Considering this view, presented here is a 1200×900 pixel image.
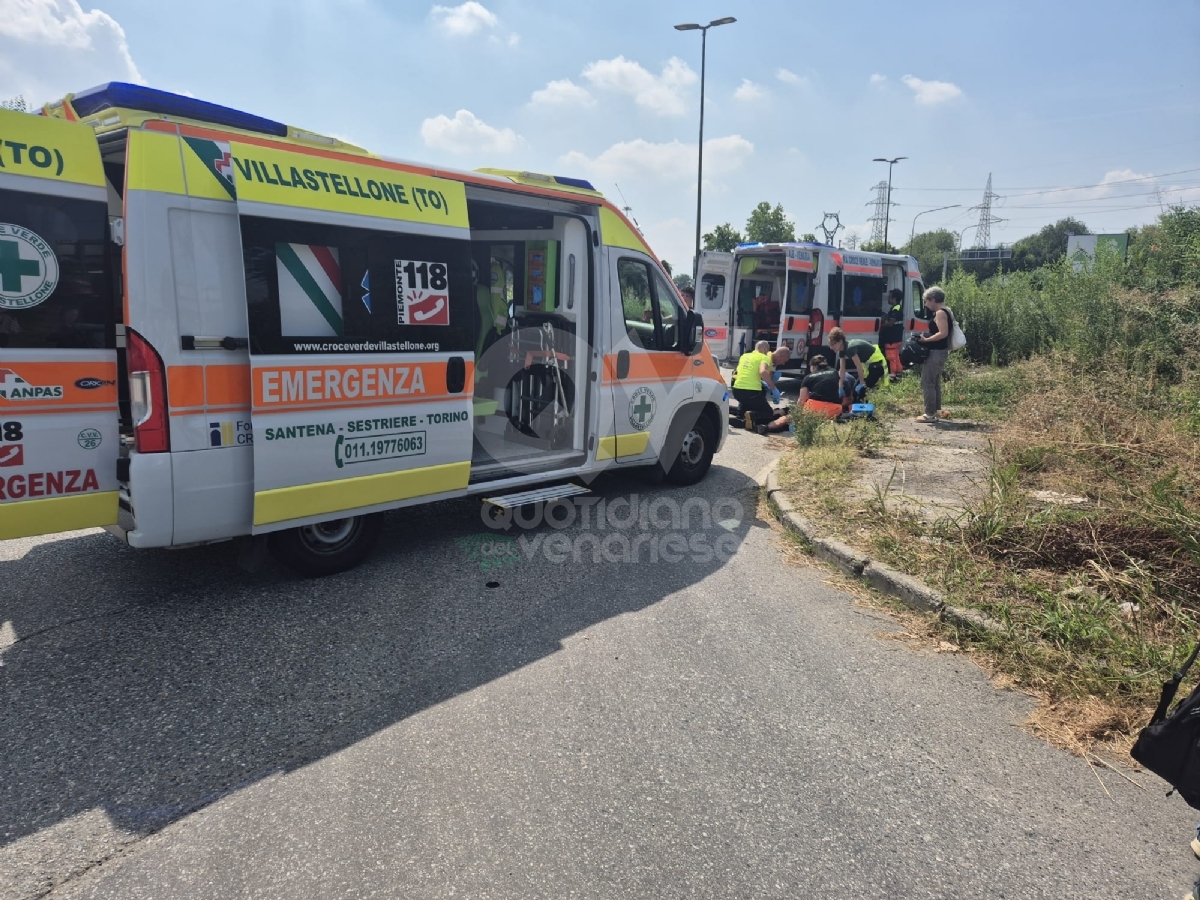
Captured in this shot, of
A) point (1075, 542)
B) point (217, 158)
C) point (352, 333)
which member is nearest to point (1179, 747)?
point (1075, 542)

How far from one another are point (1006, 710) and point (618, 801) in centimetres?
199

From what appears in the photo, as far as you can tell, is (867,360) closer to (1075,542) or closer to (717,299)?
(717,299)

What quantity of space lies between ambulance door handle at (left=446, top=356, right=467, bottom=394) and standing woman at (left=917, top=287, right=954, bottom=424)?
7554mm

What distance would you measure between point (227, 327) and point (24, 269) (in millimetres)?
891

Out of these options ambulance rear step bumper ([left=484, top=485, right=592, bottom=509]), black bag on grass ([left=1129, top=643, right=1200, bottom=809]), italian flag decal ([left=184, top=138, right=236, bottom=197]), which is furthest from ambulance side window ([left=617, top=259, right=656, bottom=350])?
black bag on grass ([left=1129, top=643, right=1200, bottom=809])

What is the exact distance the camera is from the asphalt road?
8.34ft

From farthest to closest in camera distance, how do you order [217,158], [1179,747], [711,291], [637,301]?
[711,291] → [637,301] → [217,158] → [1179,747]

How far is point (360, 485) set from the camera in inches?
187

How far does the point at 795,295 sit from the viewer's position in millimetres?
14031

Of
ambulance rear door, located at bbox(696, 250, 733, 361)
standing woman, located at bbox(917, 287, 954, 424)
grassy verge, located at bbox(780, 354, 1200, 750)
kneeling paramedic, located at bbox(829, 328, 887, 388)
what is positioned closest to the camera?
grassy verge, located at bbox(780, 354, 1200, 750)

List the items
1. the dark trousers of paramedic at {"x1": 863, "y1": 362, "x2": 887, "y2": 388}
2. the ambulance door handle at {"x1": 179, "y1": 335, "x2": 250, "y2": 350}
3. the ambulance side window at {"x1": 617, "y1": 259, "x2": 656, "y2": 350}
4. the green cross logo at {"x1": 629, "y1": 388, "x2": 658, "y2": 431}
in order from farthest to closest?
the dark trousers of paramedic at {"x1": 863, "y1": 362, "x2": 887, "y2": 388}
the green cross logo at {"x1": 629, "y1": 388, "x2": 658, "y2": 431}
the ambulance side window at {"x1": 617, "y1": 259, "x2": 656, "y2": 350}
the ambulance door handle at {"x1": 179, "y1": 335, "x2": 250, "y2": 350}

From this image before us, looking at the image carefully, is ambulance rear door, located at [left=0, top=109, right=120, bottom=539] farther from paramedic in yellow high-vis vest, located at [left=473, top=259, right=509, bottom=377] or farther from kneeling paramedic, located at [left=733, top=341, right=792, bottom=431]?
kneeling paramedic, located at [left=733, top=341, right=792, bottom=431]

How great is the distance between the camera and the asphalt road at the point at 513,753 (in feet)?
8.34

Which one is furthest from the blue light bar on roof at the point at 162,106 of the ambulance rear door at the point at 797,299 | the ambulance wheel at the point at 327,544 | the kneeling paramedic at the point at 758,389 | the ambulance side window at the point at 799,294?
the ambulance side window at the point at 799,294
